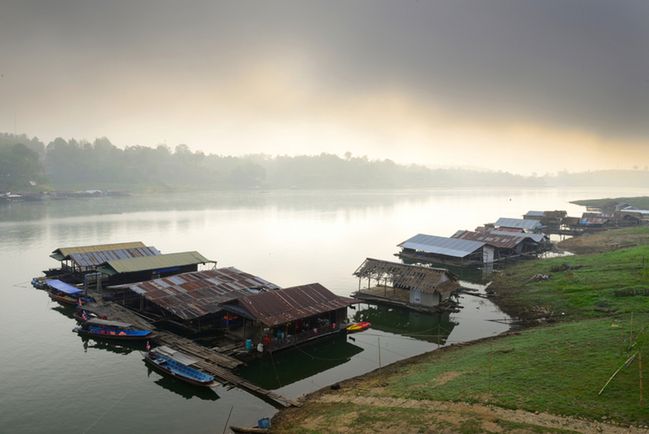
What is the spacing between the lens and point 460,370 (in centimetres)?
2625

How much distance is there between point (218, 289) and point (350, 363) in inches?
603

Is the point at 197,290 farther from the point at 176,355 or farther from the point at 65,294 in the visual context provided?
the point at 65,294

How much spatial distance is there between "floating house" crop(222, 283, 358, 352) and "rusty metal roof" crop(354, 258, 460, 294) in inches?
346

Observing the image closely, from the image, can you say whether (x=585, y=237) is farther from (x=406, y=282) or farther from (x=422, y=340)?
Answer: (x=422, y=340)

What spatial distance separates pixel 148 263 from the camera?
5025 centimetres

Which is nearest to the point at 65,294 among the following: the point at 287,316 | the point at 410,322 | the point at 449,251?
the point at 287,316

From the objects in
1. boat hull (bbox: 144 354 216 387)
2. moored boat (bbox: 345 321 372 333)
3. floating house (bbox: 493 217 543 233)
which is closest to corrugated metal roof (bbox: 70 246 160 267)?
boat hull (bbox: 144 354 216 387)

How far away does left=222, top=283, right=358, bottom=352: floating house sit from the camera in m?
32.7

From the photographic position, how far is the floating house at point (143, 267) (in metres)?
48.5

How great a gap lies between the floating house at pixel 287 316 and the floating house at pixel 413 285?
8851mm

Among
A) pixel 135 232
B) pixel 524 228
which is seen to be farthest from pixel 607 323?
pixel 135 232

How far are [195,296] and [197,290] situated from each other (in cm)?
119

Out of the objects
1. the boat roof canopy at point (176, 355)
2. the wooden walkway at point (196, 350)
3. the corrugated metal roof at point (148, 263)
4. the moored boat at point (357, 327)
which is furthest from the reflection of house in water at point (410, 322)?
the corrugated metal roof at point (148, 263)

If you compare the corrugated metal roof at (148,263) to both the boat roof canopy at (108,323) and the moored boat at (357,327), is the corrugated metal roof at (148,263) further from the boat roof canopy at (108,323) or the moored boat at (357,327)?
the moored boat at (357,327)
